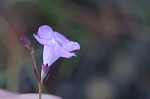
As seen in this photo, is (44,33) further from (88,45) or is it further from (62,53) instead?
(88,45)

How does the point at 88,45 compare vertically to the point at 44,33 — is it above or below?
below

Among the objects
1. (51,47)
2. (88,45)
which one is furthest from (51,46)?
(88,45)

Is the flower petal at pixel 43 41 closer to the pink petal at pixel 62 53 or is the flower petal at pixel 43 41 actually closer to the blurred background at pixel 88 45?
the pink petal at pixel 62 53

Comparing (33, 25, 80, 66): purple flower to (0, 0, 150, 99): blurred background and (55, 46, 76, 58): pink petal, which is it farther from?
(0, 0, 150, 99): blurred background

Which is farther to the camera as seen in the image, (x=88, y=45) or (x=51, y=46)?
(x=88, y=45)

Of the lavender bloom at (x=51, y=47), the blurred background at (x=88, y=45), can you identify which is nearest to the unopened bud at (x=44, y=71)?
the lavender bloom at (x=51, y=47)

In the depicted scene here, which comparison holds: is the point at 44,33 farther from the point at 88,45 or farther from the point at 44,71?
the point at 88,45

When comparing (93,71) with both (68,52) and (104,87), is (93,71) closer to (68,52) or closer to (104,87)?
(104,87)

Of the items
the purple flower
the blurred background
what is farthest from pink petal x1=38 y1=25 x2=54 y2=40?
the blurred background

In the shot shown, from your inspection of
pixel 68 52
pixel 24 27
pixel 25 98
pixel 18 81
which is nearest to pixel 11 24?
pixel 24 27
